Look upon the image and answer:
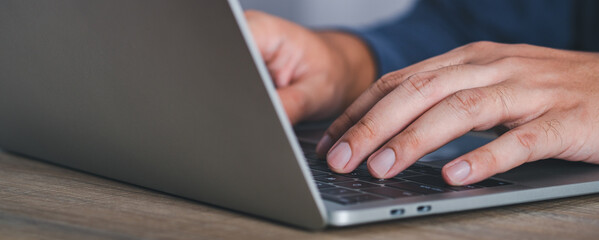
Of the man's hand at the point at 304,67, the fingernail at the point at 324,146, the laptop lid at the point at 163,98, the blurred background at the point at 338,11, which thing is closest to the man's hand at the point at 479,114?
the fingernail at the point at 324,146

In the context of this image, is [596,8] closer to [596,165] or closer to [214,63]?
[596,165]

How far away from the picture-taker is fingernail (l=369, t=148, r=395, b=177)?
20.0 inches

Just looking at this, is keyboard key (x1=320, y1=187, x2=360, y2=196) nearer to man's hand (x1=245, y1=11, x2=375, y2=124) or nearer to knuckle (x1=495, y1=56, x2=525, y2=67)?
knuckle (x1=495, y1=56, x2=525, y2=67)

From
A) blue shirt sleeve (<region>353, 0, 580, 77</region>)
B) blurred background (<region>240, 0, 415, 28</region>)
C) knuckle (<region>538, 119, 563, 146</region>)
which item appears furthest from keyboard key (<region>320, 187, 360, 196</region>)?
blurred background (<region>240, 0, 415, 28</region>)

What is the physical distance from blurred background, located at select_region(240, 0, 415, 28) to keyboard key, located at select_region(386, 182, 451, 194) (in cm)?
206

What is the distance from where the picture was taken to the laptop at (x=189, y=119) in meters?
0.37

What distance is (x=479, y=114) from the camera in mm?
563

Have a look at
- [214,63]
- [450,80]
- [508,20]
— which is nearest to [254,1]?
[508,20]

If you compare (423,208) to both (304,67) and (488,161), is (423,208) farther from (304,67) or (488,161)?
(304,67)

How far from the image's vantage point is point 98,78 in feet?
1.57

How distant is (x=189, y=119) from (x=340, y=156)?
157mm

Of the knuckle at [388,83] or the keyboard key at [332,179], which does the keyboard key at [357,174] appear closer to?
the keyboard key at [332,179]

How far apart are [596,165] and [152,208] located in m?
0.42

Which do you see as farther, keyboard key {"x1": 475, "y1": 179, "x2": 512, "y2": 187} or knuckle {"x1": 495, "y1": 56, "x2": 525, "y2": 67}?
knuckle {"x1": 495, "y1": 56, "x2": 525, "y2": 67}
